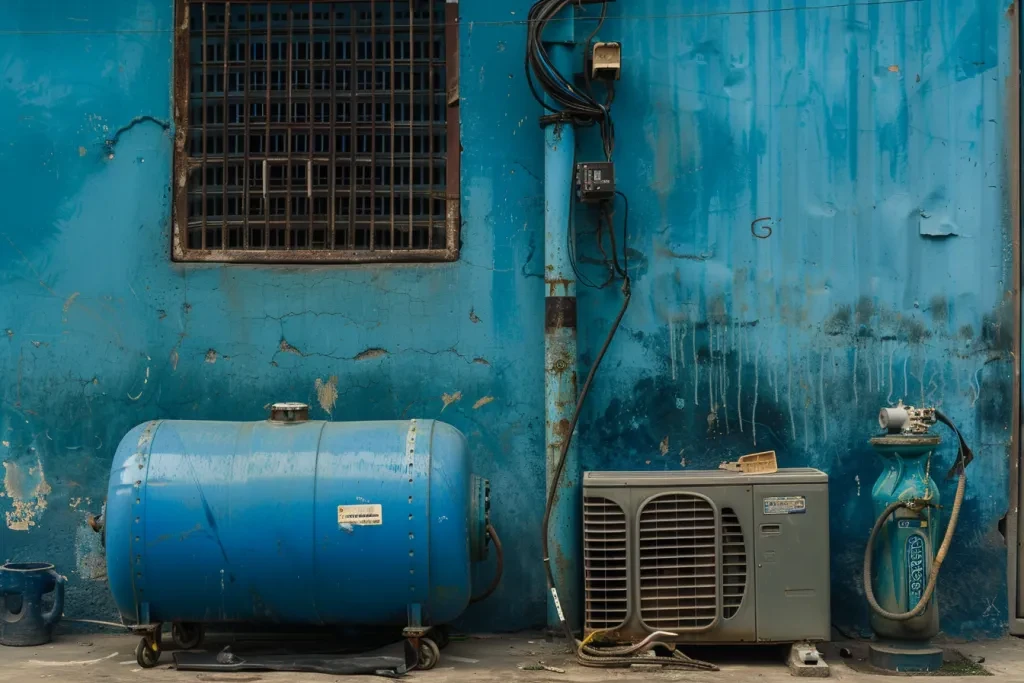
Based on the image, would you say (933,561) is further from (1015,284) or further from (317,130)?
(317,130)

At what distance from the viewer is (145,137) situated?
6.53m

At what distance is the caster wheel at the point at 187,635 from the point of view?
5840 millimetres

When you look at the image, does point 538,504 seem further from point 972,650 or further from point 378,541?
point 972,650

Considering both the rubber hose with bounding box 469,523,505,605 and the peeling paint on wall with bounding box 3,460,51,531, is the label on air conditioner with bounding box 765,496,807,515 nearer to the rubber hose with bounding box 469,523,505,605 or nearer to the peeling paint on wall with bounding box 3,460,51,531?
the rubber hose with bounding box 469,523,505,605

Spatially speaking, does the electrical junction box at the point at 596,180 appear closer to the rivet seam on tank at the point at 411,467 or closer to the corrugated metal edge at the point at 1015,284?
the rivet seam on tank at the point at 411,467

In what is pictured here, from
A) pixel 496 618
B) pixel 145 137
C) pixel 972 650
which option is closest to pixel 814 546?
pixel 972 650

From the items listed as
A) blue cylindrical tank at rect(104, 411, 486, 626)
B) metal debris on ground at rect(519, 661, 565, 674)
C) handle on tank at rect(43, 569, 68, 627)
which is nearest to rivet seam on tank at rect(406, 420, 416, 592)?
blue cylindrical tank at rect(104, 411, 486, 626)

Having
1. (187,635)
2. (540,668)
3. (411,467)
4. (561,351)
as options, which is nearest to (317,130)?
(561,351)

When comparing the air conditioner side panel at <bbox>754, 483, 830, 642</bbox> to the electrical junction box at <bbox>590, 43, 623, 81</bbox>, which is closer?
the air conditioner side panel at <bbox>754, 483, 830, 642</bbox>

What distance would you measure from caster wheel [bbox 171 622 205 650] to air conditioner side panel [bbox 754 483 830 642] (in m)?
2.95

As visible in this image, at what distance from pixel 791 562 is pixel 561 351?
5.49 feet

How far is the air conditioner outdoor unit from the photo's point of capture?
573cm

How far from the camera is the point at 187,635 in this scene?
5.88m

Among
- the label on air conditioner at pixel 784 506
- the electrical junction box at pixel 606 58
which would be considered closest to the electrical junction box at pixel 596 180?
the electrical junction box at pixel 606 58
